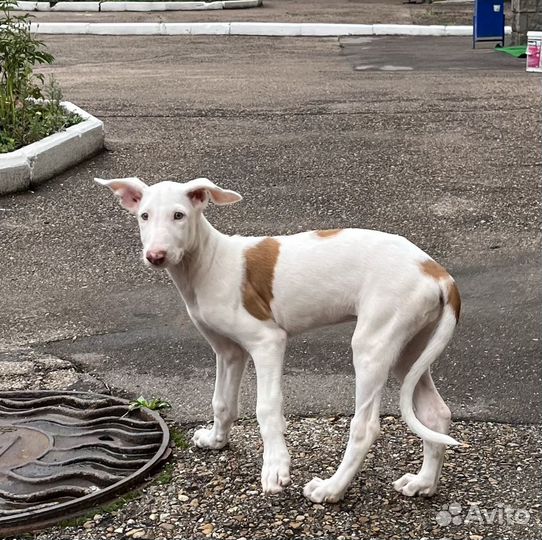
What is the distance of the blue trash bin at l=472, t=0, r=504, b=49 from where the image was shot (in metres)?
15.8

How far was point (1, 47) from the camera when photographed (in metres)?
8.99

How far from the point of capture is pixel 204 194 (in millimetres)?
3990

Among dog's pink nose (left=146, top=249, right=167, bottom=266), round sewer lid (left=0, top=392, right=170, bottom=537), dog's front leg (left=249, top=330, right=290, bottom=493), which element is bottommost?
round sewer lid (left=0, top=392, right=170, bottom=537)

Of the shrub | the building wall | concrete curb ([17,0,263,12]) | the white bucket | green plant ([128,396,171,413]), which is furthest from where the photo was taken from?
concrete curb ([17,0,263,12])

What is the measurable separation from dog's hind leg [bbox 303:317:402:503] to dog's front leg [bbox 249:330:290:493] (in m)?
0.26

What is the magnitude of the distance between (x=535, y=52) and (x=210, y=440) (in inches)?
201

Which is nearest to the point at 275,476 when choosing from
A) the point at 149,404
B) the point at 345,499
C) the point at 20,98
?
the point at 345,499

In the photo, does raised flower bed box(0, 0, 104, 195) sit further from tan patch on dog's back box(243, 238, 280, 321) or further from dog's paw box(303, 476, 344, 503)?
dog's paw box(303, 476, 344, 503)

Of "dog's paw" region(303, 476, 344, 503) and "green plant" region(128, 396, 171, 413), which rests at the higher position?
"dog's paw" region(303, 476, 344, 503)

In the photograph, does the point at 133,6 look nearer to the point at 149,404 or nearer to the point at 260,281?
the point at 149,404

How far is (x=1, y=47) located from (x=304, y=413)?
5622mm

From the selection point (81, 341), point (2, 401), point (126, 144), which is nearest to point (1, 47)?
point (126, 144)

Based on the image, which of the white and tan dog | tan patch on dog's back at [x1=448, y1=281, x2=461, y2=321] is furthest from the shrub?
tan patch on dog's back at [x1=448, y1=281, x2=461, y2=321]

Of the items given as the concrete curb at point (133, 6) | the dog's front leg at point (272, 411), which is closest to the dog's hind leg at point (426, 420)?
the dog's front leg at point (272, 411)
